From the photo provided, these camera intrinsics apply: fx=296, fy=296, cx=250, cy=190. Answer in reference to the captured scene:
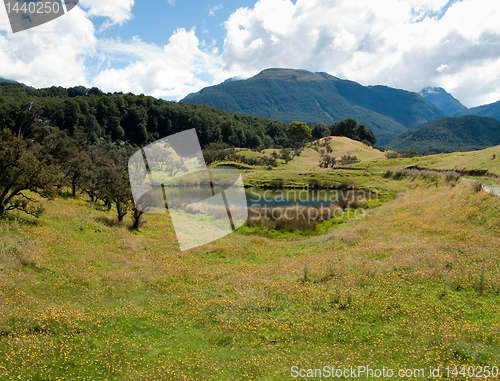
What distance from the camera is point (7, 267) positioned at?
13.8 m

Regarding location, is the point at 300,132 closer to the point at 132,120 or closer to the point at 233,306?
the point at 132,120

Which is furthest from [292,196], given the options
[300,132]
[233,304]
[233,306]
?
[300,132]

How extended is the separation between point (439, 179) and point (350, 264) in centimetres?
4449

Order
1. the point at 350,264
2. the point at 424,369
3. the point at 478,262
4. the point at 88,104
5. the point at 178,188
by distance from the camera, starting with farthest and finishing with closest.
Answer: the point at 88,104 < the point at 178,188 < the point at 350,264 < the point at 478,262 < the point at 424,369

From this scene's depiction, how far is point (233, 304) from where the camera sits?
46.0ft

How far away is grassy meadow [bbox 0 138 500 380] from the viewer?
9.32 metres

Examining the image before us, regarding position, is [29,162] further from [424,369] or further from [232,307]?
[424,369]

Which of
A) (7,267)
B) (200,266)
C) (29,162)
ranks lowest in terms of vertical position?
(200,266)

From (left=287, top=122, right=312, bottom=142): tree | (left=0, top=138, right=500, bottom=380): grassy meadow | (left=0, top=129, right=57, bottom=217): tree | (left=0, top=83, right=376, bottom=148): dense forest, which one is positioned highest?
(left=0, top=83, right=376, bottom=148): dense forest

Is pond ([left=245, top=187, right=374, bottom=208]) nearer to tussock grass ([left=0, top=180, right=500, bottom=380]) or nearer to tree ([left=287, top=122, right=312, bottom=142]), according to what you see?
tussock grass ([left=0, top=180, right=500, bottom=380])

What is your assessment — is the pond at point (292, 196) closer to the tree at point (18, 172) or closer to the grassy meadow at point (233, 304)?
the grassy meadow at point (233, 304)

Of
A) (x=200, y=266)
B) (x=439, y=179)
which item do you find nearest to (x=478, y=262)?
(x=200, y=266)

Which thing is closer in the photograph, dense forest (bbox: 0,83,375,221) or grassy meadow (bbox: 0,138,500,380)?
grassy meadow (bbox: 0,138,500,380)

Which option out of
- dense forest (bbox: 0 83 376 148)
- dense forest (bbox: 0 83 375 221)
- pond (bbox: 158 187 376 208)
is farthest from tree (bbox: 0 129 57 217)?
dense forest (bbox: 0 83 376 148)
